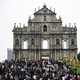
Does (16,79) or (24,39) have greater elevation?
(24,39)

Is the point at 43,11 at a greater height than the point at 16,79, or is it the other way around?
the point at 43,11

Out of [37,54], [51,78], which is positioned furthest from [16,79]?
[37,54]

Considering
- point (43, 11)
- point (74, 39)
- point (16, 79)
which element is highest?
point (43, 11)

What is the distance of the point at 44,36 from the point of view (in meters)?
69.5

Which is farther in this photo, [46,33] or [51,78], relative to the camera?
[46,33]

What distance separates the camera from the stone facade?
68.5 meters

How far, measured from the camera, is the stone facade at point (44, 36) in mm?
68500

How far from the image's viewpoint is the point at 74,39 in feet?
226

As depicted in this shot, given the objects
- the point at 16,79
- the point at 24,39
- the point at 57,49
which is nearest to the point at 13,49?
the point at 24,39

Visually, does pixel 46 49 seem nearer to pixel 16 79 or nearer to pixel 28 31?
pixel 28 31

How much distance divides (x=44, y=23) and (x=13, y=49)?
6016mm

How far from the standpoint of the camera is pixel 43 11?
68750 mm

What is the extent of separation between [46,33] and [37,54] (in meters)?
3.62

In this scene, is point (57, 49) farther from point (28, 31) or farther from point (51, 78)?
point (51, 78)
